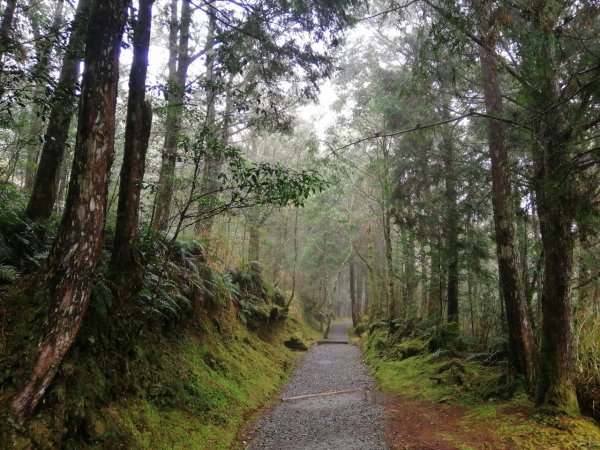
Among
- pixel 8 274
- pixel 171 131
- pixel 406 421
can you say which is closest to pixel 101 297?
pixel 8 274

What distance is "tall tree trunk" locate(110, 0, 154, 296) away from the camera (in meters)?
5.10

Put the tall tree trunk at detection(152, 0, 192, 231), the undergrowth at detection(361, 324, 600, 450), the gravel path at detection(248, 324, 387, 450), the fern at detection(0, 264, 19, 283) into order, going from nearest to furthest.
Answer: the fern at detection(0, 264, 19, 283), the undergrowth at detection(361, 324, 600, 450), the gravel path at detection(248, 324, 387, 450), the tall tree trunk at detection(152, 0, 192, 231)

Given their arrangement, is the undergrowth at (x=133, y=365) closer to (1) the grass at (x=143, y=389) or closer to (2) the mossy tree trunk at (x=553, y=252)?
(1) the grass at (x=143, y=389)

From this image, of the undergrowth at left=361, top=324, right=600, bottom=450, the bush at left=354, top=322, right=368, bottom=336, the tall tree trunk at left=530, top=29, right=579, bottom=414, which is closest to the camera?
the undergrowth at left=361, top=324, right=600, bottom=450

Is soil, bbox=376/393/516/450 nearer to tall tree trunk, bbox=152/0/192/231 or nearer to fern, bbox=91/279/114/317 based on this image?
fern, bbox=91/279/114/317

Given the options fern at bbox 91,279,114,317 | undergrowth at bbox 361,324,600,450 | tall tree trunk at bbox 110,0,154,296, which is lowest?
undergrowth at bbox 361,324,600,450

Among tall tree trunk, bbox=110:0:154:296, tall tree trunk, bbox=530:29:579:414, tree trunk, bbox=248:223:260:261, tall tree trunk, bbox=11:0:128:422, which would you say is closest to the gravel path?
tall tree trunk, bbox=530:29:579:414

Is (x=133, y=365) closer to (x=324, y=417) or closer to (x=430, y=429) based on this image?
(x=324, y=417)

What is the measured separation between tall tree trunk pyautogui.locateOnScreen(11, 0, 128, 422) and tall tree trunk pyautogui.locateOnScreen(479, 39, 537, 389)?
6.16 metres

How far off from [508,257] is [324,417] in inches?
189

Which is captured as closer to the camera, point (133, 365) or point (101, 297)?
point (101, 297)

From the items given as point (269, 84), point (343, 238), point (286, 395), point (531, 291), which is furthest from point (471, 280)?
point (343, 238)

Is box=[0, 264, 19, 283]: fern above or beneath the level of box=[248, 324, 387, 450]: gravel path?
above

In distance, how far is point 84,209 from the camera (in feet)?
12.3
